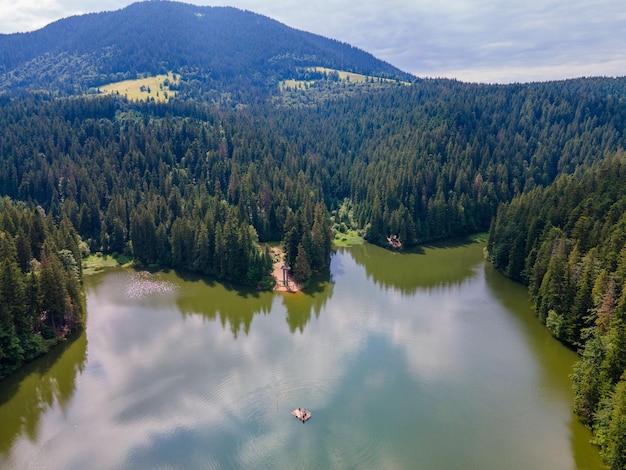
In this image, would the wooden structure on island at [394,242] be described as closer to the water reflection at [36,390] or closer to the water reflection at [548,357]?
the water reflection at [548,357]

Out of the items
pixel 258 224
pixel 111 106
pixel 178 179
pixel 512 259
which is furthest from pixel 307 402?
pixel 111 106

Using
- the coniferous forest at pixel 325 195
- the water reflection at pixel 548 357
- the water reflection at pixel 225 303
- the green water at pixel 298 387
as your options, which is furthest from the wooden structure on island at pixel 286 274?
the water reflection at pixel 548 357

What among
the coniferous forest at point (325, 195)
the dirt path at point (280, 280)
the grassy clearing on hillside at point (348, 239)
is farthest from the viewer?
the grassy clearing on hillside at point (348, 239)

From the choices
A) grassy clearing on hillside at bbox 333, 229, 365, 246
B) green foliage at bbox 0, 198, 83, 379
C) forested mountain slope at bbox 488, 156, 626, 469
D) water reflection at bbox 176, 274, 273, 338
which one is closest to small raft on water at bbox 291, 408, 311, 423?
water reflection at bbox 176, 274, 273, 338

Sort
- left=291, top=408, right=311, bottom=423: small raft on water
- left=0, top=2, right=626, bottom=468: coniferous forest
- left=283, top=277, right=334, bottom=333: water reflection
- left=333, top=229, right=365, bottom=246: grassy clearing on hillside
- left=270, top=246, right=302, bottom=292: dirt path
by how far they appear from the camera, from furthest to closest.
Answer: left=333, top=229, right=365, bottom=246: grassy clearing on hillside, left=270, top=246, right=302, bottom=292: dirt path, left=283, top=277, right=334, bottom=333: water reflection, left=0, top=2, right=626, bottom=468: coniferous forest, left=291, top=408, right=311, bottom=423: small raft on water

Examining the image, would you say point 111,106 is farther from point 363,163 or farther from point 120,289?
point 120,289

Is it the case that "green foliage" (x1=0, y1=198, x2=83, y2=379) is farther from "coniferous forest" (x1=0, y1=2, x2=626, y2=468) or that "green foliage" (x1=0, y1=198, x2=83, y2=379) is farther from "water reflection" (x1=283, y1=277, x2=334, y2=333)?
"water reflection" (x1=283, y1=277, x2=334, y2=333)
